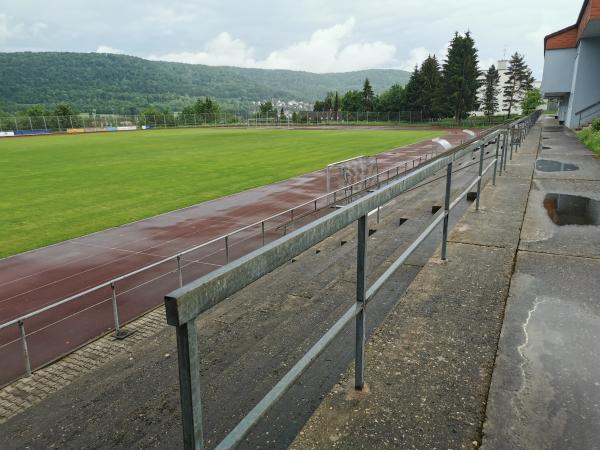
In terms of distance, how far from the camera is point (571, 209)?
7727mm

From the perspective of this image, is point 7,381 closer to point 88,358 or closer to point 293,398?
point 88,358

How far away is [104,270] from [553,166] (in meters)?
12.1

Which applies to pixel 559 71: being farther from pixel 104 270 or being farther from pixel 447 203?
pixel 447 203

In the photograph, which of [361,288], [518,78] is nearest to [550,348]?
[361,288]

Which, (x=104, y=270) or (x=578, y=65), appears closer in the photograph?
(x=104, y=270)

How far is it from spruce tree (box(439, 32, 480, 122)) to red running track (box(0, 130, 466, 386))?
6781cm

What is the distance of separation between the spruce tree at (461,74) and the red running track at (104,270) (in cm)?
6781

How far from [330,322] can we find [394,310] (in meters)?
1.02

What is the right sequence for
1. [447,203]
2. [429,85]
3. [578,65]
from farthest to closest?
[429,85], [578,65], [447,203]

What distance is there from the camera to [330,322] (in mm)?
4672

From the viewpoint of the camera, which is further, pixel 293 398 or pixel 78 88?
pixel 78 88

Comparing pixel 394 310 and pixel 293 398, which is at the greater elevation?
pixel 394 310

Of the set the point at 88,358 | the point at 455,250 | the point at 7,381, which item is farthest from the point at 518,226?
the point at 7,381

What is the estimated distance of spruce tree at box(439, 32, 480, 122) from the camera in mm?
74375
